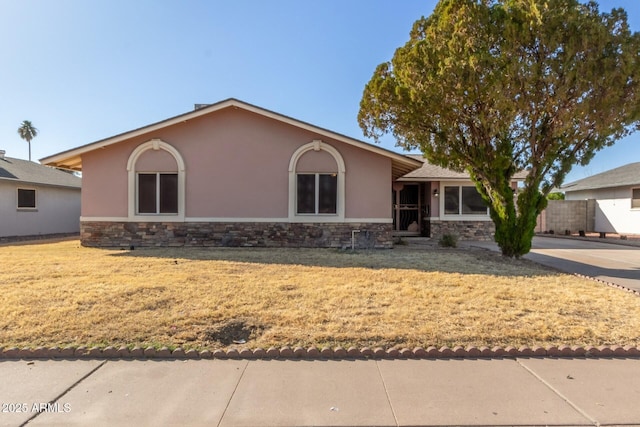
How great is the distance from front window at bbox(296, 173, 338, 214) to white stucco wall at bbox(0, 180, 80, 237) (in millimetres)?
13605

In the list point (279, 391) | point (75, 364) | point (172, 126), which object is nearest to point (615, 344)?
point (279, 391)

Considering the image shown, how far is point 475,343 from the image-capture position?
4.26 metres

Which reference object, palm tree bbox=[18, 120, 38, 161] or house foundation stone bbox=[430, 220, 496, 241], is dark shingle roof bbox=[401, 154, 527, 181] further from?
palm tree bbox=[18, 120, 38, 161]

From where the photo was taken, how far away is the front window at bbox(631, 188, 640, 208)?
62.0 feet

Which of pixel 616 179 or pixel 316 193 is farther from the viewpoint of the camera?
pixel 616 179

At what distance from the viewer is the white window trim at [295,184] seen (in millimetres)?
12227

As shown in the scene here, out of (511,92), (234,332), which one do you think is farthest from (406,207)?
(234,332)

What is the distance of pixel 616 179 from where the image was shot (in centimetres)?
2080

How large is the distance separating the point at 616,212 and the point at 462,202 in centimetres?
1057

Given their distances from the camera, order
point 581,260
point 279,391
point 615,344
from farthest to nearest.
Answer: point 581,260, point 615,344, point 279,391

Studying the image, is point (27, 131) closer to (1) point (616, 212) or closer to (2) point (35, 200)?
(2) point (35, 200)

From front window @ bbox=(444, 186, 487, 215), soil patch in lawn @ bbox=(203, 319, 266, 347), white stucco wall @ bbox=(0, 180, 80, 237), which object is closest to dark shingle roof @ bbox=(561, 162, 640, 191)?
front window @ bbox=(444, 186, 487, 215)

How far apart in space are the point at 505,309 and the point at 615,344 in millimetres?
1353

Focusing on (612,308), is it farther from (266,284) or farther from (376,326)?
(266,284)
